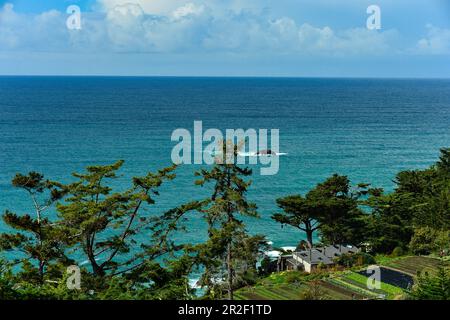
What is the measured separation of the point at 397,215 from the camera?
24578mm

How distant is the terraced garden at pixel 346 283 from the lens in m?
16.4

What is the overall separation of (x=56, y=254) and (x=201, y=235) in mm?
15150

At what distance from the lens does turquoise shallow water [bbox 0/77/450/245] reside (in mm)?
37406

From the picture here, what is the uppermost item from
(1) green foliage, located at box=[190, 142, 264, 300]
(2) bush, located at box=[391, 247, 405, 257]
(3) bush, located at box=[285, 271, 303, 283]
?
(1) green foliage, located at box=[190, 142, 264, 300]

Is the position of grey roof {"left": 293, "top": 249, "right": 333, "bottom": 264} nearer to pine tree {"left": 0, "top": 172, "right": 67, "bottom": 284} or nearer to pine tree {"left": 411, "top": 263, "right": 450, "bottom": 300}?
pine tree {"left": 0, "top": 172, "right": 67, "bottom": 284}

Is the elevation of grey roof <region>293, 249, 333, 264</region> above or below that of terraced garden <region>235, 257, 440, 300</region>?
below

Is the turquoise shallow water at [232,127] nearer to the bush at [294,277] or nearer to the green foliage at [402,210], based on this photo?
the green foliage at [402,210]

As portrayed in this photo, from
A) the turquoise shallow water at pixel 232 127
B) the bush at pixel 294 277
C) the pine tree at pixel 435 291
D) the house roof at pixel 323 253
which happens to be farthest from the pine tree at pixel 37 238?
the turquoise shallow water at pixel 232 127

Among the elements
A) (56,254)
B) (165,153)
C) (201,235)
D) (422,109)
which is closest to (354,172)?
(165,153)

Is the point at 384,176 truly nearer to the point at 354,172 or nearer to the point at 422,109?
the point at 354,172

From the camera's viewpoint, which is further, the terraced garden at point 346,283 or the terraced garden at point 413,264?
the terraced garden at point 413,264

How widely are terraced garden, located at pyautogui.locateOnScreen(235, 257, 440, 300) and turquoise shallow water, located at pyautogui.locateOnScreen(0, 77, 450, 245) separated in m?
7.98

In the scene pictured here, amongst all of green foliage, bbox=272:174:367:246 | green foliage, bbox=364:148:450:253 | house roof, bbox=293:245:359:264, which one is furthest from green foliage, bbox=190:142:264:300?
green foliage, bbox=364:148:450:253

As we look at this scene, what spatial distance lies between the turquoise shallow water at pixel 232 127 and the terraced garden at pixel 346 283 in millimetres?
7982
